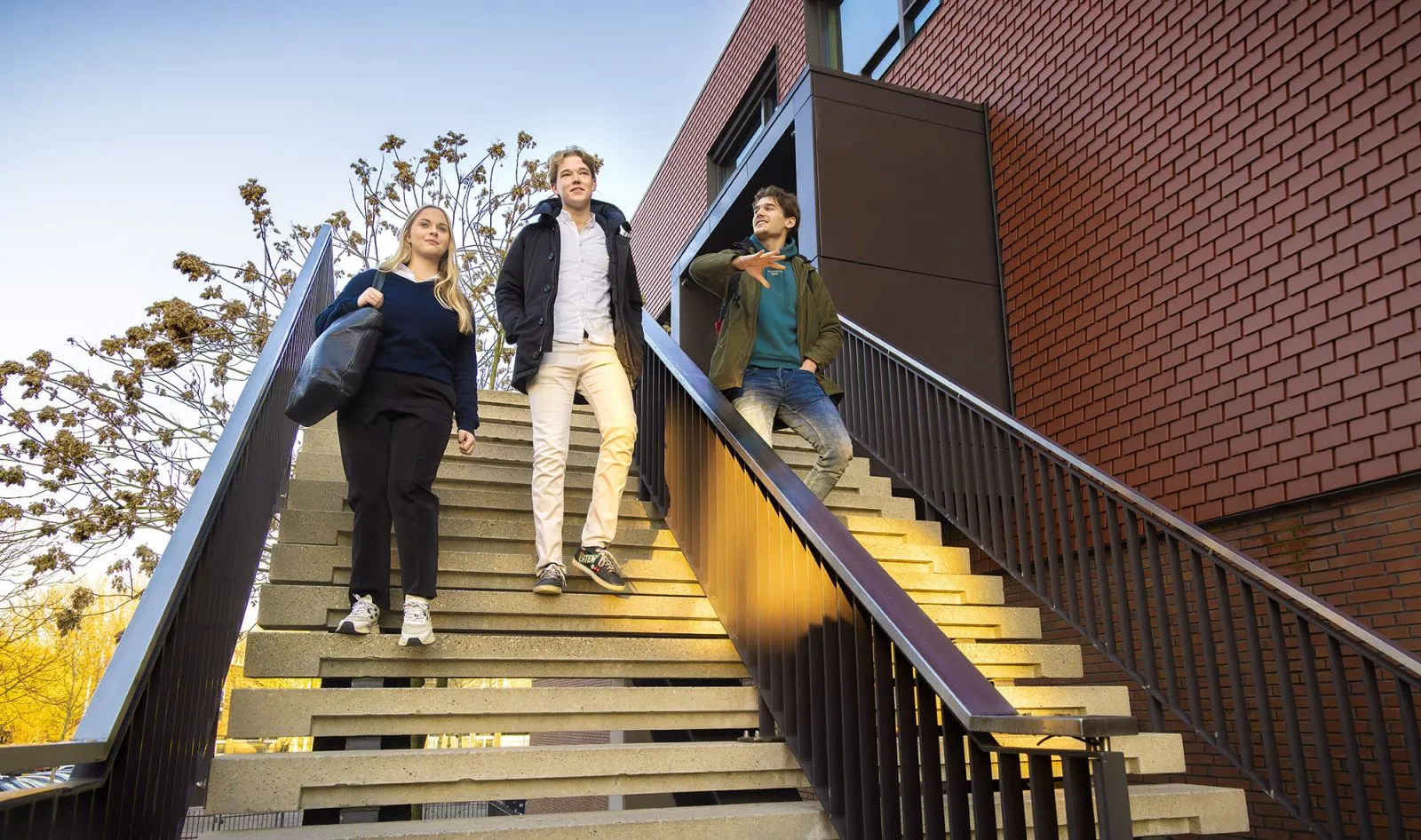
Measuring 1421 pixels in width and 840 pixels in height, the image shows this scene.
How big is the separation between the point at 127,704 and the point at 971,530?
12.7 ft

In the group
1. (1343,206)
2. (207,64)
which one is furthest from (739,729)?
(207,64)

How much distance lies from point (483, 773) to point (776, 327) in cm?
245

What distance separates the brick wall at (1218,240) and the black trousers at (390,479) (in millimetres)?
4504

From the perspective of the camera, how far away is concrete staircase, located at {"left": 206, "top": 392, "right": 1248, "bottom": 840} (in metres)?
2.52

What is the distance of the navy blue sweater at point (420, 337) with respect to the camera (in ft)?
10.7

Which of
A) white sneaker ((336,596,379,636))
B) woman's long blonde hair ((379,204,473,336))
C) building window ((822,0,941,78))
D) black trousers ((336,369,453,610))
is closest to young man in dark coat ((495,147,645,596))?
woman's long blonde hair ((379,204,473,336))

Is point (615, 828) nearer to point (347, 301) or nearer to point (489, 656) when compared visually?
point (489, 656)

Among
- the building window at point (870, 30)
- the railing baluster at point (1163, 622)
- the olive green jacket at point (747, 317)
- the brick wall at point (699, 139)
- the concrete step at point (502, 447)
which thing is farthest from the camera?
the brick wall at point (699, 139)

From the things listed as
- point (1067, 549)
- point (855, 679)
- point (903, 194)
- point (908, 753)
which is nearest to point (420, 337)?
point (855, 679)

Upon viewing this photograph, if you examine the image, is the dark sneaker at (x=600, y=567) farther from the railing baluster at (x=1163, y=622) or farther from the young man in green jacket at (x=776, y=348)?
the railing baluster at (x=1163, y=622)

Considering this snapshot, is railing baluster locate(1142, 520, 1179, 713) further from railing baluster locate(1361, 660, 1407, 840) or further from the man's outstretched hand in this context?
the man's outstretched hand

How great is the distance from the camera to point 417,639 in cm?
297

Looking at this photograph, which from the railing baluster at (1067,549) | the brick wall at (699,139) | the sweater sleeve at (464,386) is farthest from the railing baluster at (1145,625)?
the brick wall at (699,139)

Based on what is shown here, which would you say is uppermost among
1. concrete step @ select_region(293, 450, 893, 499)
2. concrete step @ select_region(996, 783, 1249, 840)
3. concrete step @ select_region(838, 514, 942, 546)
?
concrete step @ select_region(293, 450, 893, 499)
